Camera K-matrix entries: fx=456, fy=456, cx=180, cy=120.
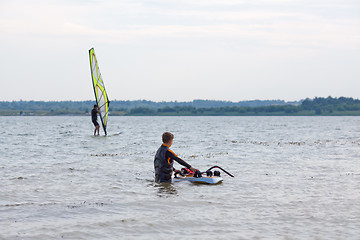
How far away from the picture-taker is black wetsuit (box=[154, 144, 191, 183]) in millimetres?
12258

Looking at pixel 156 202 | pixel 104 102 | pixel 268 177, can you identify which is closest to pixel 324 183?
pixel 268 177

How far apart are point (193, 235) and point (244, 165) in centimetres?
1057

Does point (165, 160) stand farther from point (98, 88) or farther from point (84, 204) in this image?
point (98, 88)

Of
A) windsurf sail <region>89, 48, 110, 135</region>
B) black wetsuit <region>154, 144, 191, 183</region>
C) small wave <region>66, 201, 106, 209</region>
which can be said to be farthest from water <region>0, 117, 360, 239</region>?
windsurf sail <region>89, 48, 110, 135</region>

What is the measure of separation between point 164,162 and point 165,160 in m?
0.08

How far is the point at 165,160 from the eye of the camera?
12.5 meters

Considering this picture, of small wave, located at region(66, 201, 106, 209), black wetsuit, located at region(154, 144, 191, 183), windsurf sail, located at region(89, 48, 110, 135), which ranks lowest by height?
small wave, located at region(66, 201, 106, 209)

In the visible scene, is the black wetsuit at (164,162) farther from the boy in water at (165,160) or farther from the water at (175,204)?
the water at (175,204)

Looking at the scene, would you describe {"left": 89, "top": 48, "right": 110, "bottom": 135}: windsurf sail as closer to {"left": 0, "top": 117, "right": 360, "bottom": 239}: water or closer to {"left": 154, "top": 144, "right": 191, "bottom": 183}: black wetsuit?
{"left": 0, "top": 117, "right": 360, "bottom": 239}: water

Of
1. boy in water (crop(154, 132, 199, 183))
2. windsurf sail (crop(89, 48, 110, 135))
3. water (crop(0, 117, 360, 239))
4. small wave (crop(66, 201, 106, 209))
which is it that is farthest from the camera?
windsurf sail (crop(89, 48, 110, 135))

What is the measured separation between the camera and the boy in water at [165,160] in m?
12.2

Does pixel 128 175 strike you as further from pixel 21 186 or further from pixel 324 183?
pixel 324 183

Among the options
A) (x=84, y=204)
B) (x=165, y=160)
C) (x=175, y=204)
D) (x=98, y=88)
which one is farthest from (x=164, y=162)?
(x=98, y=88)

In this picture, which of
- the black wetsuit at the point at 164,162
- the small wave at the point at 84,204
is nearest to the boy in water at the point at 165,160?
the black wetsuit at the point at 164,162
